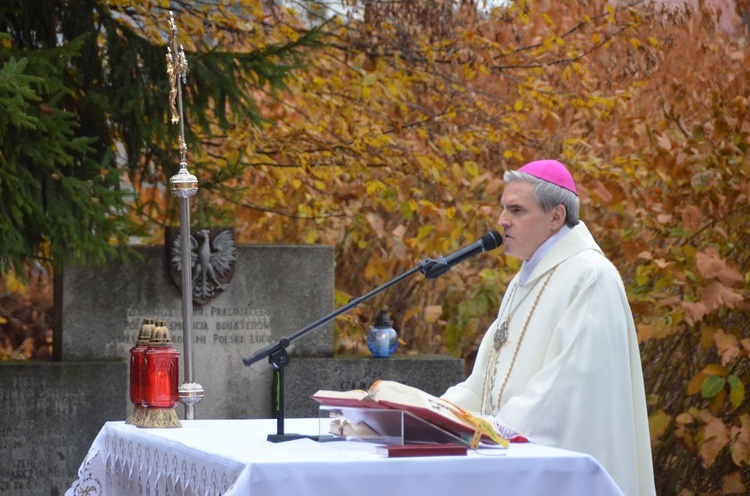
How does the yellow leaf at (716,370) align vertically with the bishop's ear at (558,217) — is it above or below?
below

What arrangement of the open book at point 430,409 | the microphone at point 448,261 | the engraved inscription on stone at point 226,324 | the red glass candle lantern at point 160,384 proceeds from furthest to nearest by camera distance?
1. the engraved inscription on stone at point 226,324
2. the red glass candle lantern at point 160,384
3. the microphone at point 448,261
4. the open book at point 430,409

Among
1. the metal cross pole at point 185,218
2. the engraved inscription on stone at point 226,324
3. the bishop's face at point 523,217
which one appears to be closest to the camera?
the bishop's face at point 523,217

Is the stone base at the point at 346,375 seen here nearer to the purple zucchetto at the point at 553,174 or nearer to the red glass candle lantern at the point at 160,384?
the purple zucchetto at the point at 553,174

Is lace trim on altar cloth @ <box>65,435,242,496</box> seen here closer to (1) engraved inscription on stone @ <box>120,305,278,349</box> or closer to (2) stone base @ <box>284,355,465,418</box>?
(1) engraved inscription on stone @ <box>120,305,278,349</box>

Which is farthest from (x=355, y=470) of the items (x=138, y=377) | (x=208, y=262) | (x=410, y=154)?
(x=410, y=154)

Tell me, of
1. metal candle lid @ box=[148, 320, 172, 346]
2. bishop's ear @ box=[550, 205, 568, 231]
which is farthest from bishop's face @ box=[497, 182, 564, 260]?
metal candle lid @ box=[148, 320, 172, 346]

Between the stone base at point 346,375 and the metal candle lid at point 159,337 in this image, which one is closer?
the metal candle lid at point 159,337

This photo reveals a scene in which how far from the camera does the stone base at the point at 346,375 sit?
8.82 metres

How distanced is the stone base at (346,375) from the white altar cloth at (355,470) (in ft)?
15.3

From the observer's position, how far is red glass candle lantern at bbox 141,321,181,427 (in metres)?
4.43

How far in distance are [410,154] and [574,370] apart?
5.46m

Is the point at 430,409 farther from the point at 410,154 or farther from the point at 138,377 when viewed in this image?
the point at 410,154

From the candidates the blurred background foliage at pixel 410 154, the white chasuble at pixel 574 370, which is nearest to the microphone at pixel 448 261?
the white chasuble at pixel 574 370

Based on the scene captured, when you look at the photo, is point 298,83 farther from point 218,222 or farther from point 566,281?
point 566,281
